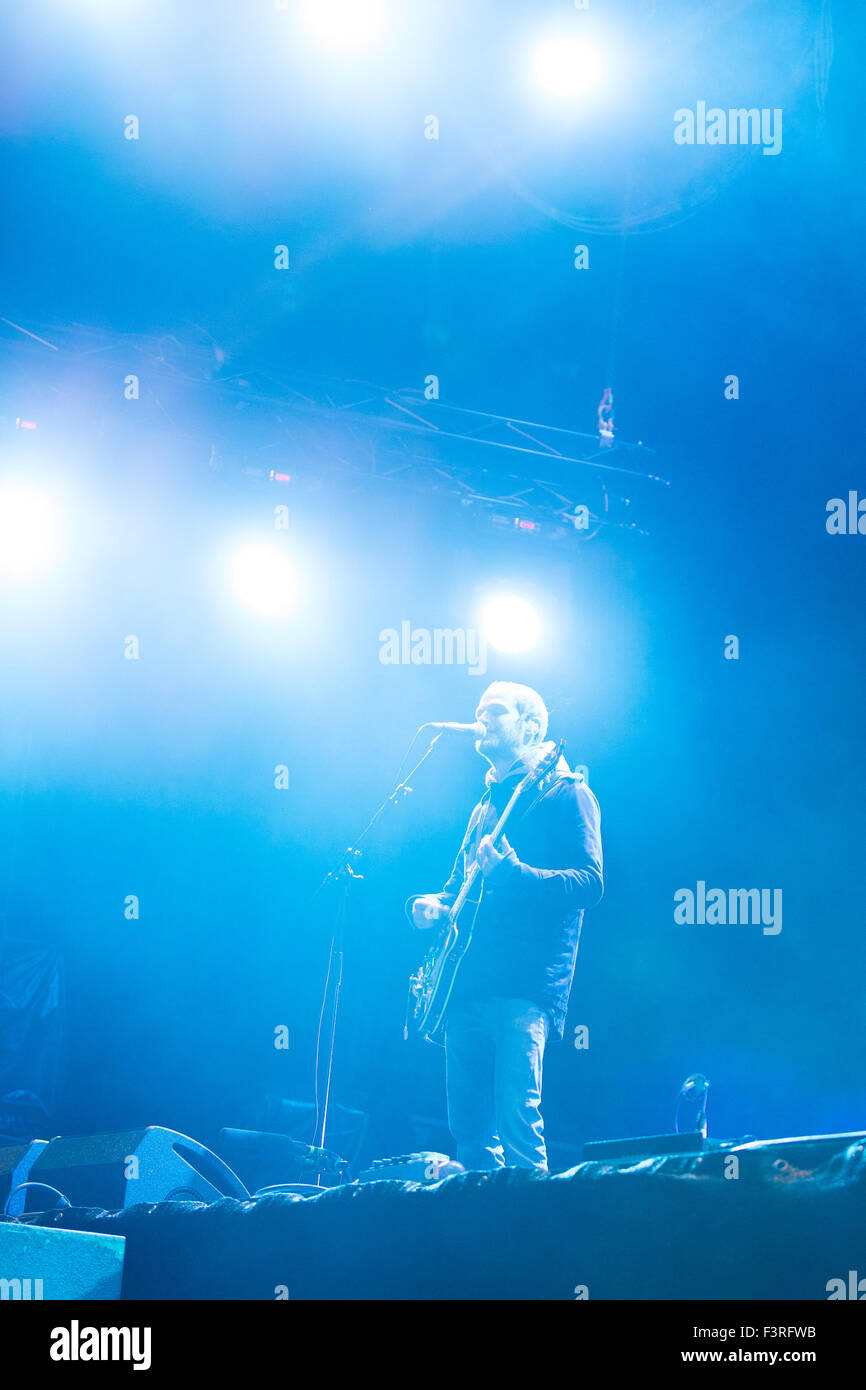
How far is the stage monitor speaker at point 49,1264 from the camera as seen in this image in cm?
230

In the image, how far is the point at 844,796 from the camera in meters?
5.71

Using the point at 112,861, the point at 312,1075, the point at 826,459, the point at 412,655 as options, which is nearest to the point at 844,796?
the point at 826,459

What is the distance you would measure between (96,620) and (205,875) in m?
1.55

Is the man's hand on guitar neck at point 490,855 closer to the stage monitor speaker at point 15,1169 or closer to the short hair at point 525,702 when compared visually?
the short hair at point 525,702

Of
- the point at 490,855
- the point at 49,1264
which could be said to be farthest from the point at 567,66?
the point at 49,1264

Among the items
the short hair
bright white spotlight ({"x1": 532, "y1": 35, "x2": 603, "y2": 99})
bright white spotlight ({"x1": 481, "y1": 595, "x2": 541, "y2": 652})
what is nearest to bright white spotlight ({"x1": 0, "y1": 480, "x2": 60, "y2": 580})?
bright white spotlight ({"x1": 481, "y1": 595, "x2": 541, "y2": 652})

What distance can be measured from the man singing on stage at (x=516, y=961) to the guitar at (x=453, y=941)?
0.04 metres

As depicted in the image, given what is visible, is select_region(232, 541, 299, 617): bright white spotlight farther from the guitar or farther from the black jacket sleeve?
the black jacket sleeve

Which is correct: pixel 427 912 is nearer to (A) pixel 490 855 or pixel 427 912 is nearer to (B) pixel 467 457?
(A) pixel 490 855

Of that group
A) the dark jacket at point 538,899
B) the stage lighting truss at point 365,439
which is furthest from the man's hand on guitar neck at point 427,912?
→ the stage lighting truss at point 365,439

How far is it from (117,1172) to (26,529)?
3.75 m

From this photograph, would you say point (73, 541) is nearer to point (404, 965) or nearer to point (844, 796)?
point (404, 965)

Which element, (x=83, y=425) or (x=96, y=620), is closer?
(x=83, y=425)

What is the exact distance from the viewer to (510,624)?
6.43 m
